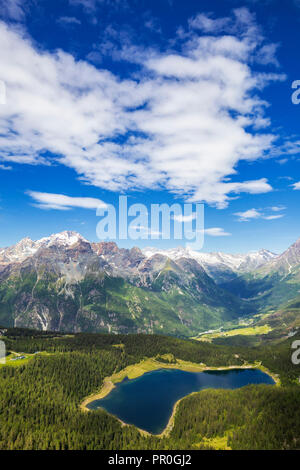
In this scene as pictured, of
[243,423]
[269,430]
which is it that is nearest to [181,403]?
[243,423]

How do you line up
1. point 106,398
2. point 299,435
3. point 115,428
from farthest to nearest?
point 106,398
point 115,428
point 299,435

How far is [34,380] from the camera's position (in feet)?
636

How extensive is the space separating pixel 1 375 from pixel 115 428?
9667cm

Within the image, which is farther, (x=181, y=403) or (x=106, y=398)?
(x=106, y=398)
